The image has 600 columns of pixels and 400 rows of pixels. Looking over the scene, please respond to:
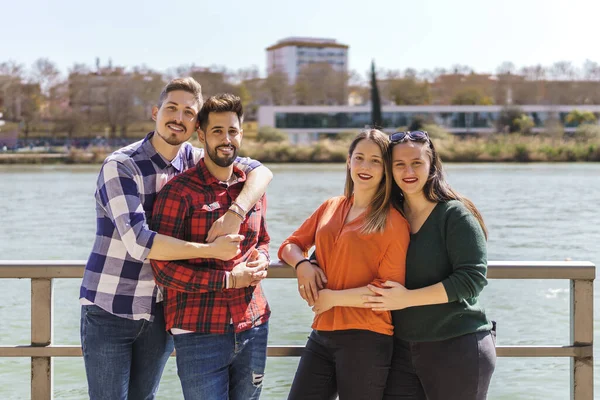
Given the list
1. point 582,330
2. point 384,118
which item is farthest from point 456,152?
point 582,330

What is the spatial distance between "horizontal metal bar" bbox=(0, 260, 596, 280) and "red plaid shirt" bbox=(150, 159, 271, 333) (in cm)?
35

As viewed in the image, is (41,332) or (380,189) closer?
(380,189)

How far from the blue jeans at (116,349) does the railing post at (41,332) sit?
300 mm

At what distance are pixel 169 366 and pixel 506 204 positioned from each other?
1056 inches

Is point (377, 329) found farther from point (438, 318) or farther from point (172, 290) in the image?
point (172, 290)

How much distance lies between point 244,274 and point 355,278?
0.41 m

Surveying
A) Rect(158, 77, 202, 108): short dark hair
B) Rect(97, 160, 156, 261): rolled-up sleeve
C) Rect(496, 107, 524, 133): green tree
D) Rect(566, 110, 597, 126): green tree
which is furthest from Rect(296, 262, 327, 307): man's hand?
Rect(566, 110, 597, 126): green tree

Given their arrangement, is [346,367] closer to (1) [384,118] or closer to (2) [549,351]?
(2) [549,351]

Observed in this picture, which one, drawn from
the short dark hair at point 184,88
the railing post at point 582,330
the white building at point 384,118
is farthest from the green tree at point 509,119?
the short dark hair at point 184,88

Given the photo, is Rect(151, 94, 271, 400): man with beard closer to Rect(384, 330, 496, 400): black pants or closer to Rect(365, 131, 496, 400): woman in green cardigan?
Rect(365, 131, 496, 400): woman in green cardigan

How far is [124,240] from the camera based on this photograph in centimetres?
268

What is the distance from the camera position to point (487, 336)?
2.80 metres

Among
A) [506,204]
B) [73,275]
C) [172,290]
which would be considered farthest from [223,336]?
[506,204]

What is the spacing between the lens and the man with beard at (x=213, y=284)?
2.73 m
